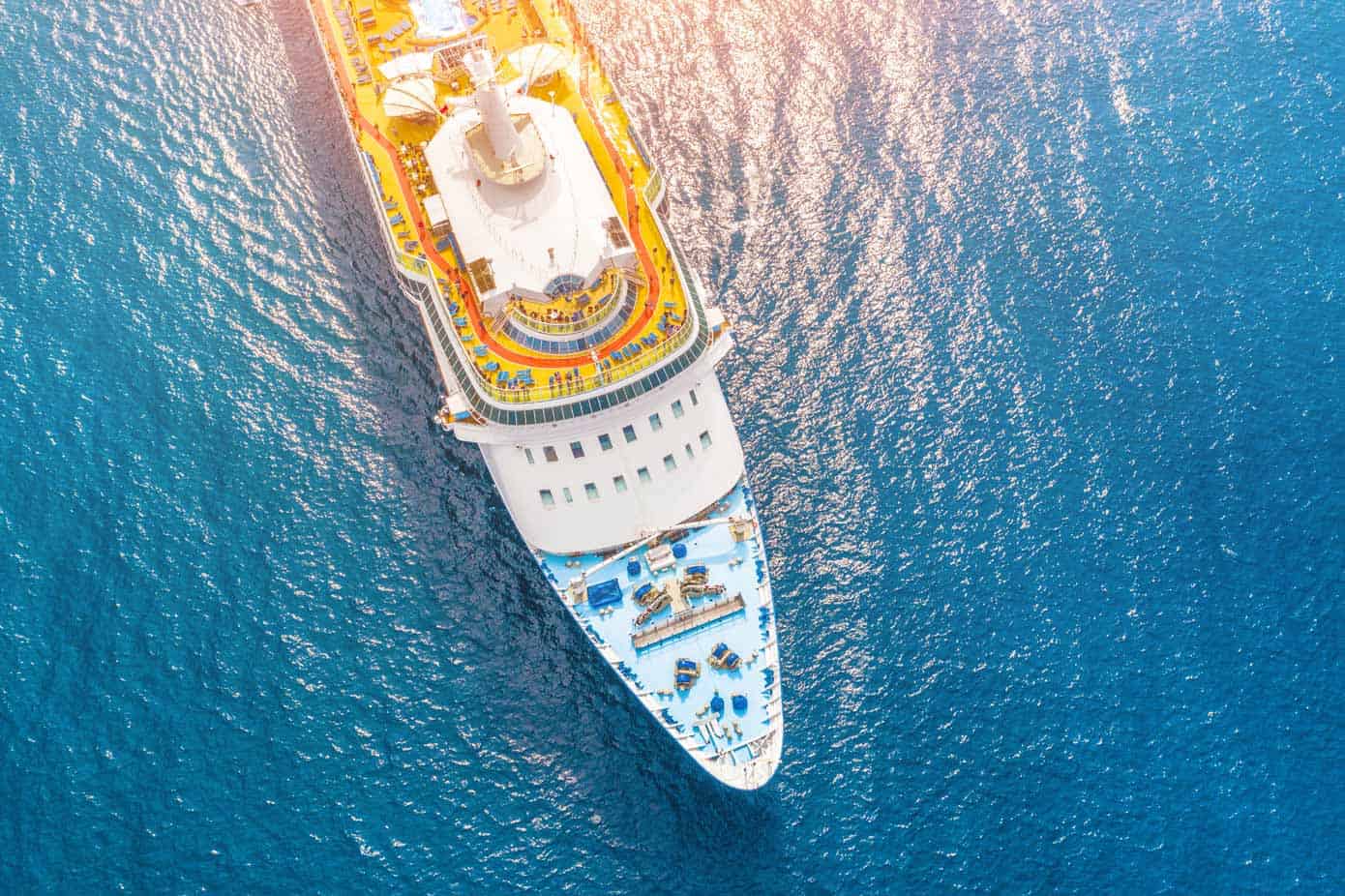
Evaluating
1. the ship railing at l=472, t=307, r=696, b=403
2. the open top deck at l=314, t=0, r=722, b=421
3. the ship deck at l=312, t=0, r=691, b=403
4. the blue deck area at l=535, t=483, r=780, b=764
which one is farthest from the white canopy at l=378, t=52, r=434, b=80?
the blue deck area at l=535, t=483, r=780, b=764

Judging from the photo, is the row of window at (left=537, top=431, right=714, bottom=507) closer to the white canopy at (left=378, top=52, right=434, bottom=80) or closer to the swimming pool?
the white canopy at (left=378, top=52, right=434, bottom=80)

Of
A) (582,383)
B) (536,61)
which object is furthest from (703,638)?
(536,61)

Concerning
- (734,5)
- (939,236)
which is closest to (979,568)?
A: (939,236)

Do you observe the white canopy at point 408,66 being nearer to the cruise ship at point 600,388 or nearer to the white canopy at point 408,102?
the white canopy at point 408,102

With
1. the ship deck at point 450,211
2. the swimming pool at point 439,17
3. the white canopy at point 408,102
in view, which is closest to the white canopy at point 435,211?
the ship deck at point 450,211

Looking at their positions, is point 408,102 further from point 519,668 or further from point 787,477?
point 519,668

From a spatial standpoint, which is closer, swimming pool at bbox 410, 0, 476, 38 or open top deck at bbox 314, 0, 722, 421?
open top deck at bbox 314, 0, 722, 421
